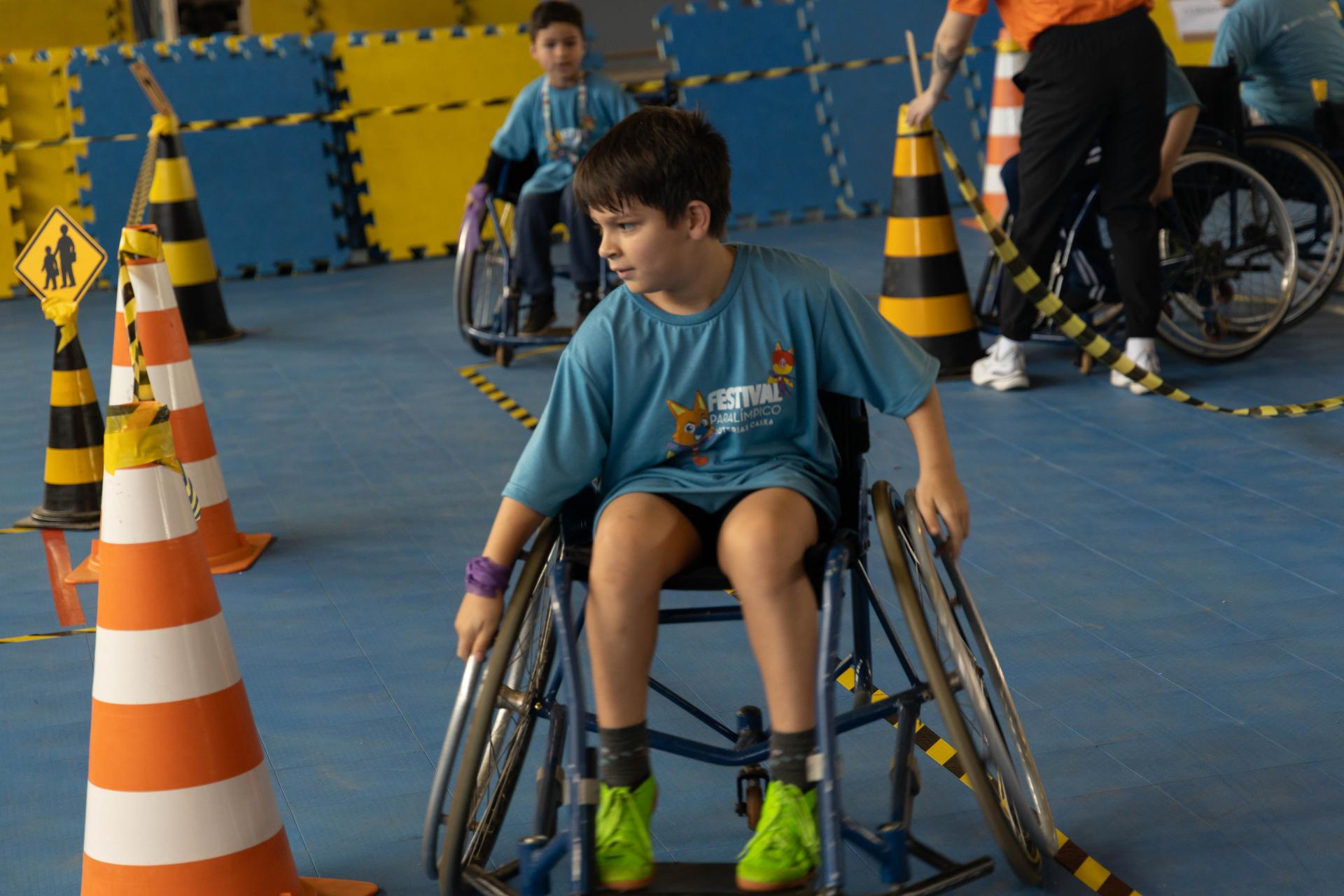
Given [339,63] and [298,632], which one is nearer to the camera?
[298,632]

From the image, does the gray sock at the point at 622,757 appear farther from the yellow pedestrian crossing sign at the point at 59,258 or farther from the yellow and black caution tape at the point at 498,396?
the yellow and black caution tape at the point at 498,396

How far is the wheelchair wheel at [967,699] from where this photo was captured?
1.87m

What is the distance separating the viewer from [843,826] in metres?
1.95

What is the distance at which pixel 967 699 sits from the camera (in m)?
1.98

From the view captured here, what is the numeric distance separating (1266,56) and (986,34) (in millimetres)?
4365

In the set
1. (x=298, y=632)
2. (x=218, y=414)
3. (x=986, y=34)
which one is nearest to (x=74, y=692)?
(x=298, y=632)

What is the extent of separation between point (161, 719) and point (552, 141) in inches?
157

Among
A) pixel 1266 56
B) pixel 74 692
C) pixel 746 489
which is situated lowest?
pixel 74 692

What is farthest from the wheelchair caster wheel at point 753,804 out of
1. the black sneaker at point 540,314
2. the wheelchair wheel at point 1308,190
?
the black sneaker at point 540,314

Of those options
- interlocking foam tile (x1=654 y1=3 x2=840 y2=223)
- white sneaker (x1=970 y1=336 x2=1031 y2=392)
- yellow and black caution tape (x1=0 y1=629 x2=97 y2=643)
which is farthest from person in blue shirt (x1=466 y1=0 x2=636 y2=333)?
interlocking foam tile (x1=654 y1=3 x2=840 y2=223)

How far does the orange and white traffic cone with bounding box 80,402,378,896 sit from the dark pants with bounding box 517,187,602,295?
11.6 ft

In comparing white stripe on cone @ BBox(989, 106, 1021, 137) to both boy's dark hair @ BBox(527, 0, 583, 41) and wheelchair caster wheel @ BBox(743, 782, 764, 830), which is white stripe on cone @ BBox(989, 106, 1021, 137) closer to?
boy's dark hair @ BBox(527, 0, 583, 41)

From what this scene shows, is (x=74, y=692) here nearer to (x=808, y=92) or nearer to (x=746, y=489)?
(x=746, y=489)

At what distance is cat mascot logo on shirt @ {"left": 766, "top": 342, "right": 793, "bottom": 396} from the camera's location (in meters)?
2.12
